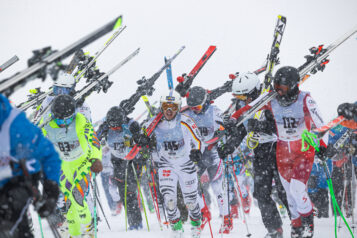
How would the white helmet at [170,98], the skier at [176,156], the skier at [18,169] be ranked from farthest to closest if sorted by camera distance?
1. the white helmet at [170,98]
2. the skier at [176,156]
3. the skier at [18,169]

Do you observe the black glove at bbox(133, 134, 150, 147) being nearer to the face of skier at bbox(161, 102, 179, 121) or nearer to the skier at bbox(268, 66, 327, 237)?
the face of skier at bbox(161, 102, 179, 121)

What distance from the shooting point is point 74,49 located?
2811 millimetres

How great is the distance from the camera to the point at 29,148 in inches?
112

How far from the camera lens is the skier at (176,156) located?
5957 millimetres

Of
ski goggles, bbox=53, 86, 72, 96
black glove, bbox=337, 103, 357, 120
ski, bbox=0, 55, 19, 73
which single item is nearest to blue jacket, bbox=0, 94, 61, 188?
black glove, bbox=337, 103, 357, 120

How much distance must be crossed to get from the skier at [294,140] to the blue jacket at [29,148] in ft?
10.6

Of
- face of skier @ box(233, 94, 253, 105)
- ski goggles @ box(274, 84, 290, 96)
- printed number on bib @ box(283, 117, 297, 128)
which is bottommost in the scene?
printed number on bib @ box(283, 117, 297, 128)

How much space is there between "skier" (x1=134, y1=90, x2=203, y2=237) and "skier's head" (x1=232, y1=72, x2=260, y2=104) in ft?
3.43

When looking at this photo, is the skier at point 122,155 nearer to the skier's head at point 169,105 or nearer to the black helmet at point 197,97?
the black helmet at point 197,97

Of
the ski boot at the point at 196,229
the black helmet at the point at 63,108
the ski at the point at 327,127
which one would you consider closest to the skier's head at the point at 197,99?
the ski boot at the point at 196,229

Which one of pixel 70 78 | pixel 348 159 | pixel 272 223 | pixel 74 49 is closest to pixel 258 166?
pixel 272 223

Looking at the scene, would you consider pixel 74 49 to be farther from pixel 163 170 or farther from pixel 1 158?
pixel 163 170

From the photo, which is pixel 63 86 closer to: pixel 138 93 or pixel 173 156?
pixel 138 93

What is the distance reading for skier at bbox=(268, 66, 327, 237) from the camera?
4.71 m
